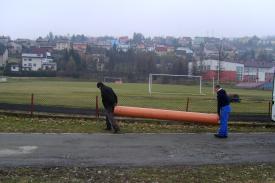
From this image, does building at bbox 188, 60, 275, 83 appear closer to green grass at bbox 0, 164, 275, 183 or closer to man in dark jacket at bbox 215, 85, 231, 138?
man in dark jacket at bbox 215, 85, 231, 138

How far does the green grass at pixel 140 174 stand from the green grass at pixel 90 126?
208 inches

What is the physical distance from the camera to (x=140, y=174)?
9414 millimetres

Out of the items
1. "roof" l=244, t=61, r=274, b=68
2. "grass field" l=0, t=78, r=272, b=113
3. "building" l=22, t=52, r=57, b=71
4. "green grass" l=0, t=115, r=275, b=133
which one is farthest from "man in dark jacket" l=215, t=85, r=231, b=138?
"roof" l=244, t=61, r=274, b=68

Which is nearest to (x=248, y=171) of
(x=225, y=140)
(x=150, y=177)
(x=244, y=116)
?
(x=150, y=177)

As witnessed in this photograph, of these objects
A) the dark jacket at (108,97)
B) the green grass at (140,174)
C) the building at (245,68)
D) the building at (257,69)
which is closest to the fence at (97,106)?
the dark jacket at (108,97)

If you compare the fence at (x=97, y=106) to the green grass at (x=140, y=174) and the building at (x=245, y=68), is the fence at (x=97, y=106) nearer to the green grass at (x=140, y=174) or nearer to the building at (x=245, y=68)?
the green grass at (x=140, y=174)

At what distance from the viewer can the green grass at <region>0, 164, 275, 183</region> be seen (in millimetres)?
8914

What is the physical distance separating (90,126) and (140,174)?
7117 millimetres

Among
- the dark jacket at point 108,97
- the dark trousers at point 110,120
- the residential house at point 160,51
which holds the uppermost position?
the residential house at point 160,51

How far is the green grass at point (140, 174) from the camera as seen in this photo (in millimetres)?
8914

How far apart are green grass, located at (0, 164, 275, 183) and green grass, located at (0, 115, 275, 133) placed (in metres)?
5.29

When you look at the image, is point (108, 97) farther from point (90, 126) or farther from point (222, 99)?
point (222, 99)

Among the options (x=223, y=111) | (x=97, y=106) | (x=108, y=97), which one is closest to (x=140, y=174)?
(x=223, y=111)

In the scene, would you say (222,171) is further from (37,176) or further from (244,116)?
(244,116)
